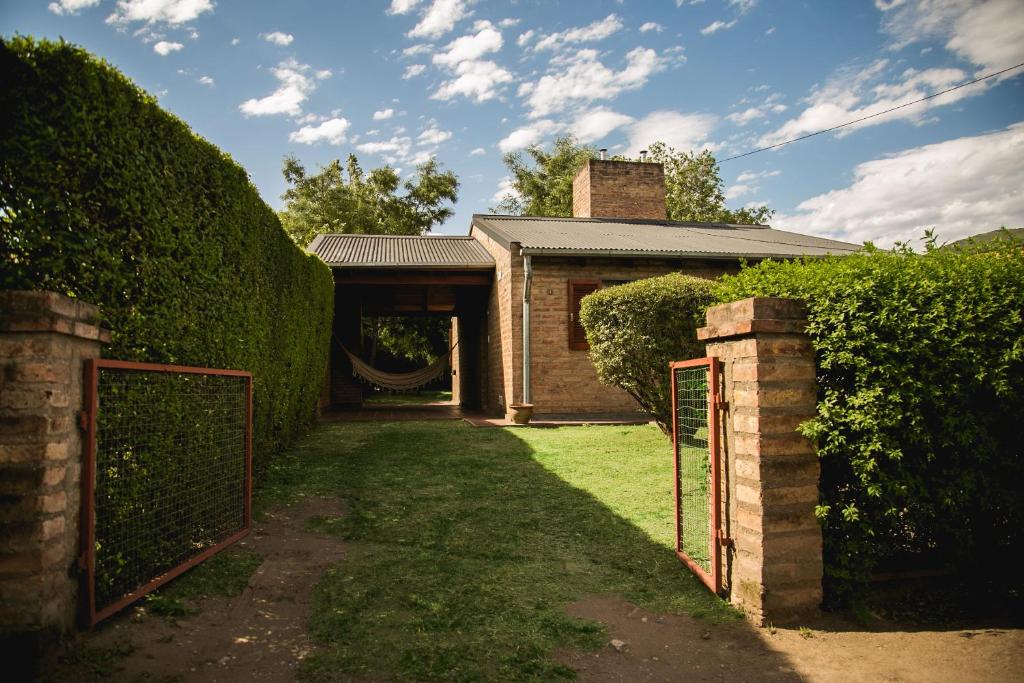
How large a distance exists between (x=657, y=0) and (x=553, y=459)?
21.6 ft

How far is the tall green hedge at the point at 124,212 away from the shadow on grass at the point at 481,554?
60.9 inches

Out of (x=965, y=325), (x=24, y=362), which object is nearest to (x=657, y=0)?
(x=965, y=325)

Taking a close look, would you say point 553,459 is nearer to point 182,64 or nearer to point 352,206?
point 182,64

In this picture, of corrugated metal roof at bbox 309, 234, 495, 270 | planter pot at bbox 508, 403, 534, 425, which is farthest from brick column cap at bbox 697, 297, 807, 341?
corrugated metal roof at bbox 309, 234, 495, 270

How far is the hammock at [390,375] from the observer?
1180cm

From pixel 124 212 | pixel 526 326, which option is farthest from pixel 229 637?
pixel 526 326

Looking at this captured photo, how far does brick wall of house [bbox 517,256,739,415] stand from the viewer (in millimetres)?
9969

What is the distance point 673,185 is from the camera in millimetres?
29016

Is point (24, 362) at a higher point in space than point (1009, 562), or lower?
higher

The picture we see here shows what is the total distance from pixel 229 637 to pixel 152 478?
3.03ft

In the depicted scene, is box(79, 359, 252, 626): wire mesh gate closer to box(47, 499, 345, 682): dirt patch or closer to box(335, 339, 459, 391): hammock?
box(47, 499, 345, 682): dirt patch

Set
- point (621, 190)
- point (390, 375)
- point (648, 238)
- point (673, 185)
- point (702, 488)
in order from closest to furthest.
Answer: point (702, 488) < point (648, 238) < point (390, 375) < point (621, 190) < point (673, 185)

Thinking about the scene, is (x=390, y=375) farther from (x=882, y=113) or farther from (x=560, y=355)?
(x=882, y=113)

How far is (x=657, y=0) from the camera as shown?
7.86 meters
